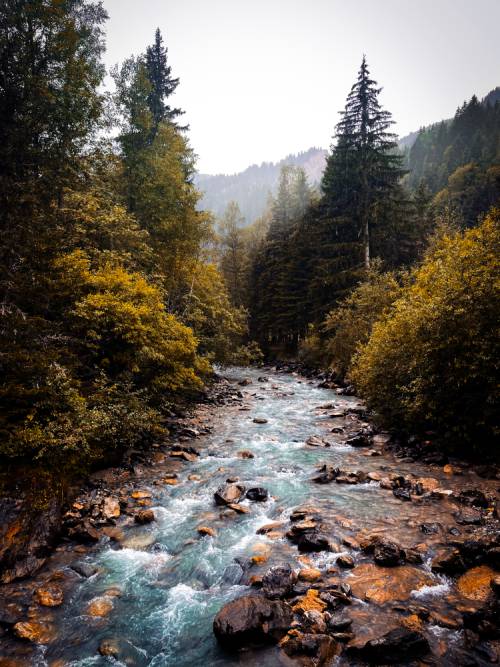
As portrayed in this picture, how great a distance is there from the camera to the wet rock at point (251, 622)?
191 inches

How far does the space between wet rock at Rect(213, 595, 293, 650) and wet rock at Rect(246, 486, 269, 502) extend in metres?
3.68

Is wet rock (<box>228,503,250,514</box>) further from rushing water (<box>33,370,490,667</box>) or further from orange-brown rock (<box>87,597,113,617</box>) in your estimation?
orange-brown rock (<box>87,597,113,617</box>)

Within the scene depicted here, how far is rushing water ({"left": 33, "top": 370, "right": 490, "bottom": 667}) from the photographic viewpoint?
16.6 feet

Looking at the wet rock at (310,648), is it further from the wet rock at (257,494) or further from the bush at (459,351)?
the bush at (459,351)

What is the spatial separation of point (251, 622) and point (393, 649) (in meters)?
1.75

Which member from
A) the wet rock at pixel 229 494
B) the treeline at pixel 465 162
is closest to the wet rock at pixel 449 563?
the wet rock at pixel 229 494

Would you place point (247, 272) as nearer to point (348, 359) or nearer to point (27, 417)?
point (348, 359)

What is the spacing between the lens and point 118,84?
19.5m

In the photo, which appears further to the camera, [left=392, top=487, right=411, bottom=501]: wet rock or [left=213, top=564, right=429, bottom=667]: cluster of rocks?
[left=392, top=487, right=411, bottom=501]: wet rock

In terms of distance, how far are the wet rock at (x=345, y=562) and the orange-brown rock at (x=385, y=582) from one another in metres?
0.09

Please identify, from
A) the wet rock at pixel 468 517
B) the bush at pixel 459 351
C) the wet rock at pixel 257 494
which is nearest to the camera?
the wet rock at pixel 468 517

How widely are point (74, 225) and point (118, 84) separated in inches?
480

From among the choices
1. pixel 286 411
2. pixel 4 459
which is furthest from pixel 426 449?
pixel 4 459

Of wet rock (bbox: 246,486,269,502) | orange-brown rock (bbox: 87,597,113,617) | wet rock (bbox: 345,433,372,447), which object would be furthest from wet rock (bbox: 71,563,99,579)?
wet rock (bbox: 345,433,372,447)
